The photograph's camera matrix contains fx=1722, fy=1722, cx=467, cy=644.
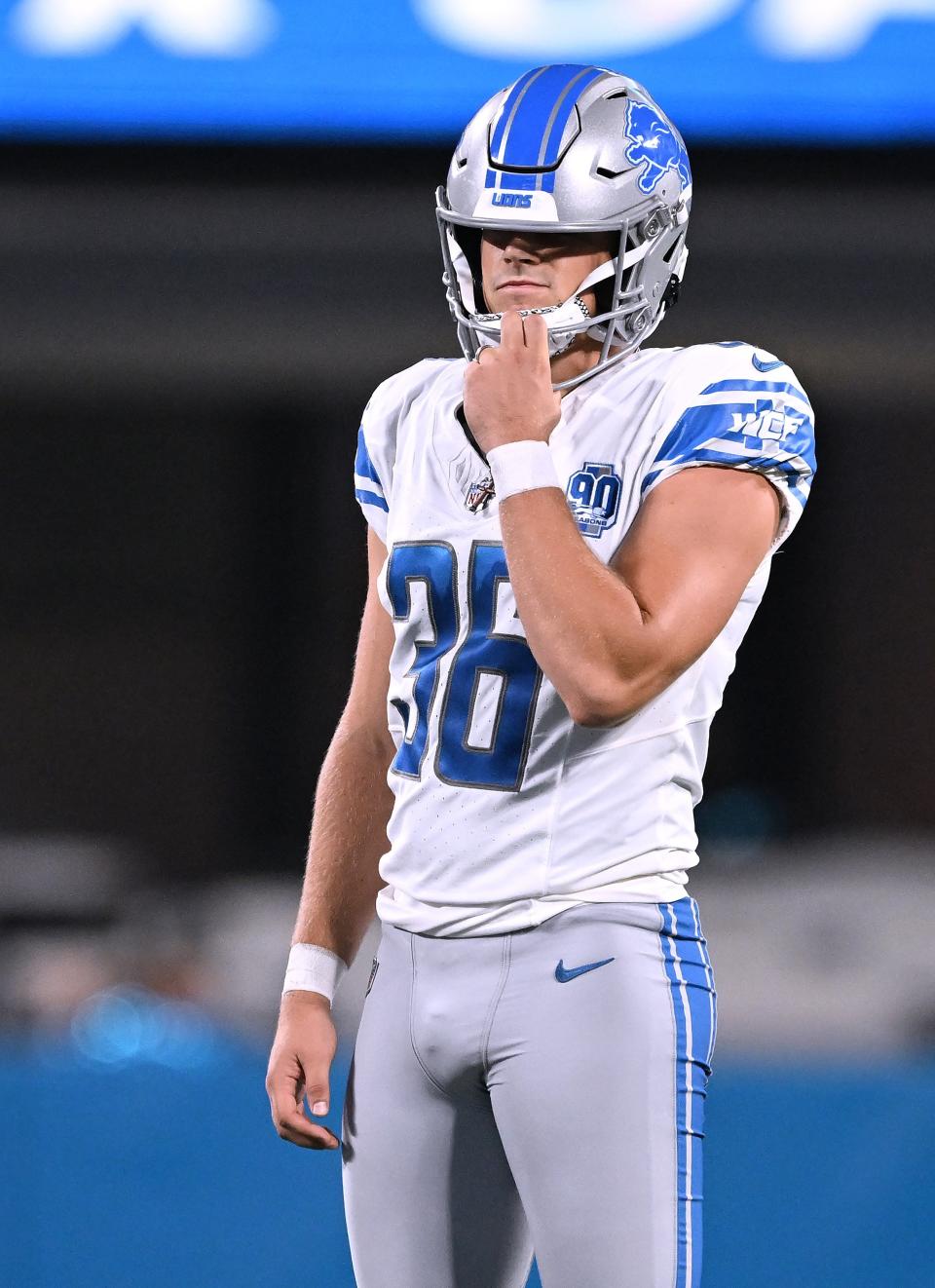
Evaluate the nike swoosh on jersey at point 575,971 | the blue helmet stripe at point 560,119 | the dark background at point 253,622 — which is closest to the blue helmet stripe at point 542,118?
the blue helmet stripe at point 560,119

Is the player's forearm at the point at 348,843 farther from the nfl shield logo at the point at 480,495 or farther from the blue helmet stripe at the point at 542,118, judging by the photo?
the blue helmet stripe at the point at 542,118

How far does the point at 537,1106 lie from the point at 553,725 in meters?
0.26

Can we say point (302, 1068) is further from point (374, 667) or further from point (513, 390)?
point (513, 390)

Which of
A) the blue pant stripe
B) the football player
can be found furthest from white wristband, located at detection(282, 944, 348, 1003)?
the blue pant stripe

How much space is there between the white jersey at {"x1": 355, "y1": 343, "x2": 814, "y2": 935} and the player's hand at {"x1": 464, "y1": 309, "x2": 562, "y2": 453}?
0.21ft

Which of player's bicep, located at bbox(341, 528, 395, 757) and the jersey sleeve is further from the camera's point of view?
player's bicep, located at bbox(341, 528, 395, 757)

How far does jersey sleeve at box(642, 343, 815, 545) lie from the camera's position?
122 cm

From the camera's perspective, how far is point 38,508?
8.00 metres

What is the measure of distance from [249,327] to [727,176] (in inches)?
48.8

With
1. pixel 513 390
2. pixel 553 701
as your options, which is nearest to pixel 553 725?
pixel 553 701

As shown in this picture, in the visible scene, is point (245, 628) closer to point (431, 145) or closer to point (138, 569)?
point (138, 569)

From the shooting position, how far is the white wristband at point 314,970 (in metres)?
1.36

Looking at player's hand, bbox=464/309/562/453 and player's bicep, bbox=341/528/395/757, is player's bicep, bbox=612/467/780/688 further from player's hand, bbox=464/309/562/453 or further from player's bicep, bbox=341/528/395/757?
player's bicep, bbox=341/528/395/757

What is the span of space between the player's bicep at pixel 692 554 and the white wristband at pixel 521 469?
78mm
